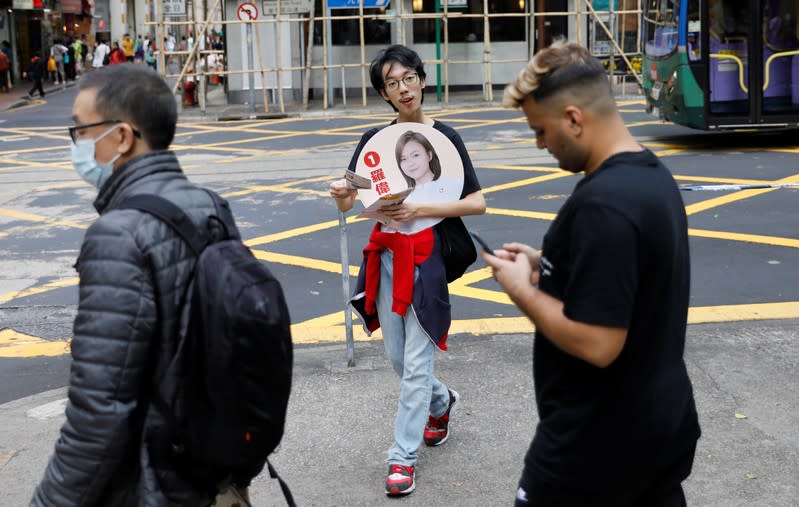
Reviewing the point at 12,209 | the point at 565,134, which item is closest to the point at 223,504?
the point at 565,134

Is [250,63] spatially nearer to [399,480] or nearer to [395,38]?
[395,38]

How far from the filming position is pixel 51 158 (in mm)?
17438

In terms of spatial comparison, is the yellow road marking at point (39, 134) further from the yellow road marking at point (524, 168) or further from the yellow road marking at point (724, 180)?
the yellow road marking at point (724, 180)

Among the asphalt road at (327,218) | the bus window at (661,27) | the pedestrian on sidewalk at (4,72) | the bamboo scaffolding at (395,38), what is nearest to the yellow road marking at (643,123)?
the asphalt road at (327,218)

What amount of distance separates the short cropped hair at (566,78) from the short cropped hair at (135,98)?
86 cm

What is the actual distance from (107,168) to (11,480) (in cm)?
248

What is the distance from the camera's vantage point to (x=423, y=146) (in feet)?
14.8

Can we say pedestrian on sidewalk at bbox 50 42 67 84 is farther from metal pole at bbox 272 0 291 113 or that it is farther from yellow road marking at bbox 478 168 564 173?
yellow road marking at bbox 478 168 564 173

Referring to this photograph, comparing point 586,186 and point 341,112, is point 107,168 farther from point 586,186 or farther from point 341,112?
point 341,112

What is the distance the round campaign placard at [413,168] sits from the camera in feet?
14.7

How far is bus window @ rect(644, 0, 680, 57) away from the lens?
51.7ft

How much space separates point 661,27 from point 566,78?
14.7 m

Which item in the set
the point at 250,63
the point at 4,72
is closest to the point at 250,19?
the point at 250,63

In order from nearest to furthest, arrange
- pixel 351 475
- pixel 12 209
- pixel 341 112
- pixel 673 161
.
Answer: pixel 351 475
pixel 12 209
pixel 673 161
pixel 341 112
